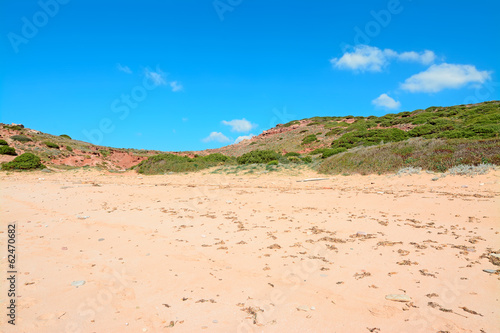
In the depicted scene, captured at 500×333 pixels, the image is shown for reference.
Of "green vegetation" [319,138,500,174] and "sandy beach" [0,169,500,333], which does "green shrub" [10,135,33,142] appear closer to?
"sandy beach" [0,169,500,333]

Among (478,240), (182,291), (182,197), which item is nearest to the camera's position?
(182,291)

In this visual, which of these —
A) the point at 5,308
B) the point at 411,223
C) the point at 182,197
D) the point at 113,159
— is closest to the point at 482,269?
the point at 411,223

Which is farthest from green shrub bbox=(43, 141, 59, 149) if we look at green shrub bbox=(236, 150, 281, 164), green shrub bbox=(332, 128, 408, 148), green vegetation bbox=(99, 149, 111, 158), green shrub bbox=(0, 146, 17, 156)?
green shrub bbox=(332, 128, 408, 148)

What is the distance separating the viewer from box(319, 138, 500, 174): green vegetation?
42.2 feet

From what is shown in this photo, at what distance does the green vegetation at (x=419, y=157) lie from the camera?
42.2 feet

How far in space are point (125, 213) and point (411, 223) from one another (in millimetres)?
7307

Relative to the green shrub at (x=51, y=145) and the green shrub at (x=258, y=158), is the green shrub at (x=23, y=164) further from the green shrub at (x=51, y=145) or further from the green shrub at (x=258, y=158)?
the green shrub at (x=258, y=158)

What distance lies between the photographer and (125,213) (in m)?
8.23

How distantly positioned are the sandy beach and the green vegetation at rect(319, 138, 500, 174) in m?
4.63

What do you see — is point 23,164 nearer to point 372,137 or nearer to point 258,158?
point 258,158

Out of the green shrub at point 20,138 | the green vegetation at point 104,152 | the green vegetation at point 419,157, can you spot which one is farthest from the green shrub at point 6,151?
the green vegetation at point 419,157

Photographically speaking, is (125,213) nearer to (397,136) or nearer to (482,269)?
(482,269)

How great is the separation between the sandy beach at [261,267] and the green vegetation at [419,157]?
4.63m

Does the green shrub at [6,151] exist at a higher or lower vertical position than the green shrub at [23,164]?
higher
